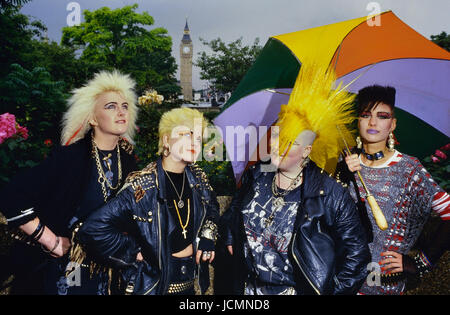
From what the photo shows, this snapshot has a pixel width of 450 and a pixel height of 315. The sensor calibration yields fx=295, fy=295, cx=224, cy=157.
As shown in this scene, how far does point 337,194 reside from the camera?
7.14ft

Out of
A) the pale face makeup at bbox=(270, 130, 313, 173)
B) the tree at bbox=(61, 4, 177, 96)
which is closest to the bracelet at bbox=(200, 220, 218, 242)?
the pale face makeup at bbox=(270, 130, 313, 173)

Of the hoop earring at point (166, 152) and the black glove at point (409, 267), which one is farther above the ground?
the hoop earring at point (166, 152)

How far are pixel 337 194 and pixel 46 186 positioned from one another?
2.25 metres

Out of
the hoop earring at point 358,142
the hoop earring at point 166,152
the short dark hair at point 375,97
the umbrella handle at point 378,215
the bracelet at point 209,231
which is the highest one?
the short dark hair at point 375,97

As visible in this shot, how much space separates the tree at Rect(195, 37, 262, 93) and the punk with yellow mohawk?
25525mm

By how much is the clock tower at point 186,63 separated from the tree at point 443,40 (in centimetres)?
5644

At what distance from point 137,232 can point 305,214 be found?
1.30m

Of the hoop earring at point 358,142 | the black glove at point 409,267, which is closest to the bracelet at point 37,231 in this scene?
the hoop earring at point 358,142

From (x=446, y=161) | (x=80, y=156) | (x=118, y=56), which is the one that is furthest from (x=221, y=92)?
(x=80, y=156)

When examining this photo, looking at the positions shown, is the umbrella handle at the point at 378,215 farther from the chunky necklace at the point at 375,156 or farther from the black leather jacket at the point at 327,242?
the chunky necklace at the point at 375,156

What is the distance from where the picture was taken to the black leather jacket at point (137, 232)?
2.19 meters

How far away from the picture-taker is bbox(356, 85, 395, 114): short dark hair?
2.43 m

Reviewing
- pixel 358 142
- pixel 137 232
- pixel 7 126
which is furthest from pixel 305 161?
pixel 7 126
